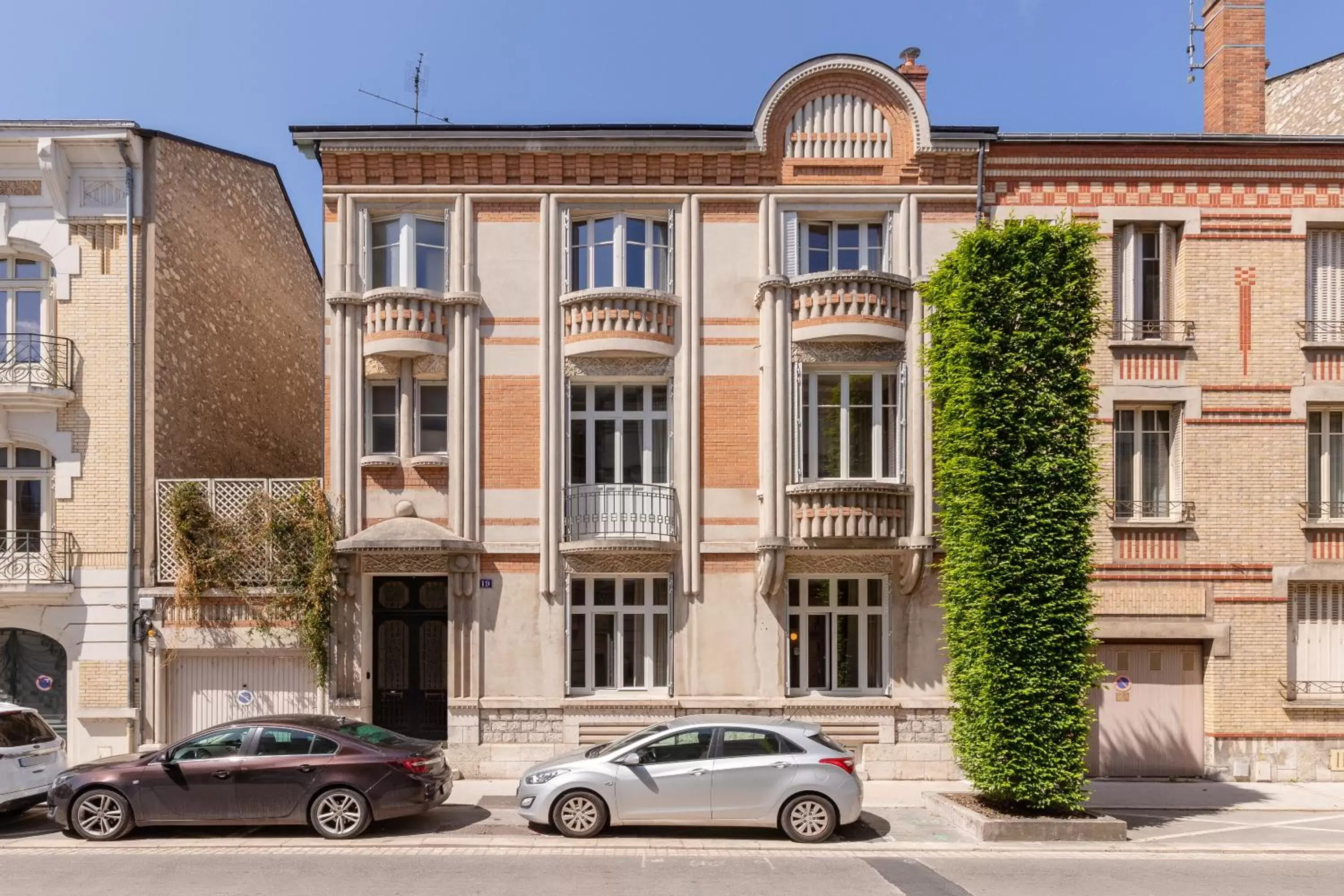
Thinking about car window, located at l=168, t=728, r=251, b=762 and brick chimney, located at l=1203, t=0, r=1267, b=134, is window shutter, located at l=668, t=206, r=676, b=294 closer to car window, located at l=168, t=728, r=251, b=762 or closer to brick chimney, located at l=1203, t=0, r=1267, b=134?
car window, located at l=168, t=728, r=251, b=762

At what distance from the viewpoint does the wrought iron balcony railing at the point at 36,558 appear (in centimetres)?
1402

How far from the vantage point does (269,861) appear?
32.3ft

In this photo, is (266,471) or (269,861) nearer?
(269,861)

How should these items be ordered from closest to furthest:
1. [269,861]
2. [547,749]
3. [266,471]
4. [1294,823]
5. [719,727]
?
[269,861] < [719,727] < [1294,823] < [547,749] < [266,471]

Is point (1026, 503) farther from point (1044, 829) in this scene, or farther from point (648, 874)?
point (648, 874)

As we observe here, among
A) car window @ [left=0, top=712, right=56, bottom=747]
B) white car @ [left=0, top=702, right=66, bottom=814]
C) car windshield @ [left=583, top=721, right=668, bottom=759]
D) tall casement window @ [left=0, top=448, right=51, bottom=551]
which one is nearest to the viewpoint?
white car @ [left=0, top=702, right=66, bottom=814]

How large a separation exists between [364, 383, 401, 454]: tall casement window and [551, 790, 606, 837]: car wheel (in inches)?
262

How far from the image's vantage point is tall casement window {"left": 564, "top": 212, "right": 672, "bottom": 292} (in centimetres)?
1473

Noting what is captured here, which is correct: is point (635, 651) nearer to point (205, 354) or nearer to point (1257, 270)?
point (205, 354)

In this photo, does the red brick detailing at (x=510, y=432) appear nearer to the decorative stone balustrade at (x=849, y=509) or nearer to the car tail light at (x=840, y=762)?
the decorative stone balustrade at (x=849, y=509)

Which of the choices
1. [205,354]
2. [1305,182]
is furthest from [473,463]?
[1305,182]

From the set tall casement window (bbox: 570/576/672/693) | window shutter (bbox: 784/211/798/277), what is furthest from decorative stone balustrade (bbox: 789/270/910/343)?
tall casement window (bbox: 570/576/672/693)

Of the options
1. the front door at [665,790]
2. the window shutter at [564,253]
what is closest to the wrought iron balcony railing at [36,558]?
the window shutter at [564,253]

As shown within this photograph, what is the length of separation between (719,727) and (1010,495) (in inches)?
190
